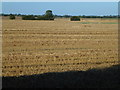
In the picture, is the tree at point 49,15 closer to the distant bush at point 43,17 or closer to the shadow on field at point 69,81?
the distant bush at point 43,17

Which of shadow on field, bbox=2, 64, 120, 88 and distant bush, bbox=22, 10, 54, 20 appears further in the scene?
distant bush, bbox=22, 10, 54, 20

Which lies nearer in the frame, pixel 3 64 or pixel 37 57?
pixel 3 64

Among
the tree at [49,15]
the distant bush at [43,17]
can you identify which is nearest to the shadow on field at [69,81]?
the distant bush at [43,17]

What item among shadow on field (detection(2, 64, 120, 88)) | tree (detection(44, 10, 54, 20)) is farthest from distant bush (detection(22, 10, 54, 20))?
shadow on field (detection(2, 64, 120, 88))

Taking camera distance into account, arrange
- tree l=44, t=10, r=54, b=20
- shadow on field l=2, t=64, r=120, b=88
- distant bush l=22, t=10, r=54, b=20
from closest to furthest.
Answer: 1. shadow on field l=2, t=64, r=120, b=88
2. distant bush l=22, t=10, r=54, b=20
3. tree l=44, t=10, r=54, b=20

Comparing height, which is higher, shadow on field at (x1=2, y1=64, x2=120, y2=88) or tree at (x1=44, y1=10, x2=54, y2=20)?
tree at (x1=44, y1=10, x2=54, y2=20)

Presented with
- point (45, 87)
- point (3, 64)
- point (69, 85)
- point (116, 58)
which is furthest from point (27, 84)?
point (116, 58)

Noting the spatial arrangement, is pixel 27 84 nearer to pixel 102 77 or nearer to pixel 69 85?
pixel 69 85

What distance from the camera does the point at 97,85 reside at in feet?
23.2

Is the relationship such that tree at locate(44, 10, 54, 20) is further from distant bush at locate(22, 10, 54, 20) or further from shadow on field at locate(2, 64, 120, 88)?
shadow on field at locate(2, 64, 120, 88)

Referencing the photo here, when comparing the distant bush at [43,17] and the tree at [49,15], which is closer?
the distant bush at [43,17]

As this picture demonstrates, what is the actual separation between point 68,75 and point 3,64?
11.9 feet

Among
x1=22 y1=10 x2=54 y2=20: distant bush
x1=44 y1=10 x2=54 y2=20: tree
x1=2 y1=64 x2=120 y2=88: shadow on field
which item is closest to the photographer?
x1=2 y1=64 x2=120 y2=88: shadow on field

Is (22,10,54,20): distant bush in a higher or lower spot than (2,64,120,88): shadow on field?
higher
